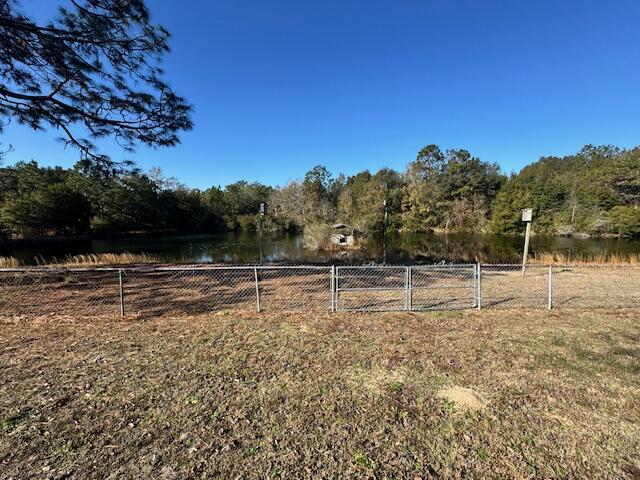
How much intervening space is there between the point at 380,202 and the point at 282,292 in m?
41.5

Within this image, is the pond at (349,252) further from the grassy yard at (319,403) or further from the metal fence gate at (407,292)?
the grassy yard at (319,403)

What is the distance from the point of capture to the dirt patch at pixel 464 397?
3035 mm

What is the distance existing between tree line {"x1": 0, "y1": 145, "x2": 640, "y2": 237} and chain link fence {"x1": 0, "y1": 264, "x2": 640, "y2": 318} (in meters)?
19.9

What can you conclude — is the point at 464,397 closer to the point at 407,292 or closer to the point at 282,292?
the point at 407,292

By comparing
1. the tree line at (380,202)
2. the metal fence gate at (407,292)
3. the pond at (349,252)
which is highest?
the tree line at (380,202)

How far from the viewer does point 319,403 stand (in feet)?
10.1

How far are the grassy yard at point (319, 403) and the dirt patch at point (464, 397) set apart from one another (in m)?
0.02

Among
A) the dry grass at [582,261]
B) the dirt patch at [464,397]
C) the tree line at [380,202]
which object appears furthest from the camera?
the tree line at [380,202]

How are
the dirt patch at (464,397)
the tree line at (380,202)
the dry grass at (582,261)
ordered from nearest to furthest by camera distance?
the dirt patch at (464,397)
the dry grass at (582,261)
the tree line at (380,202)

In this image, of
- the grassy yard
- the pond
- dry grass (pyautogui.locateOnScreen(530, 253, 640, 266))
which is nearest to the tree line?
the pond

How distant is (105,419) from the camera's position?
2.80m

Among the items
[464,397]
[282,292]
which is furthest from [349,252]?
[464,397]

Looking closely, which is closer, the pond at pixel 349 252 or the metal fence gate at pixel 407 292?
the metal fence gate at pixel 407 292

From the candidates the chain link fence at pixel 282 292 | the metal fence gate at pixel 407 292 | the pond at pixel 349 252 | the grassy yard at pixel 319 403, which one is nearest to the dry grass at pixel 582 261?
the pond at pixel 349 252
